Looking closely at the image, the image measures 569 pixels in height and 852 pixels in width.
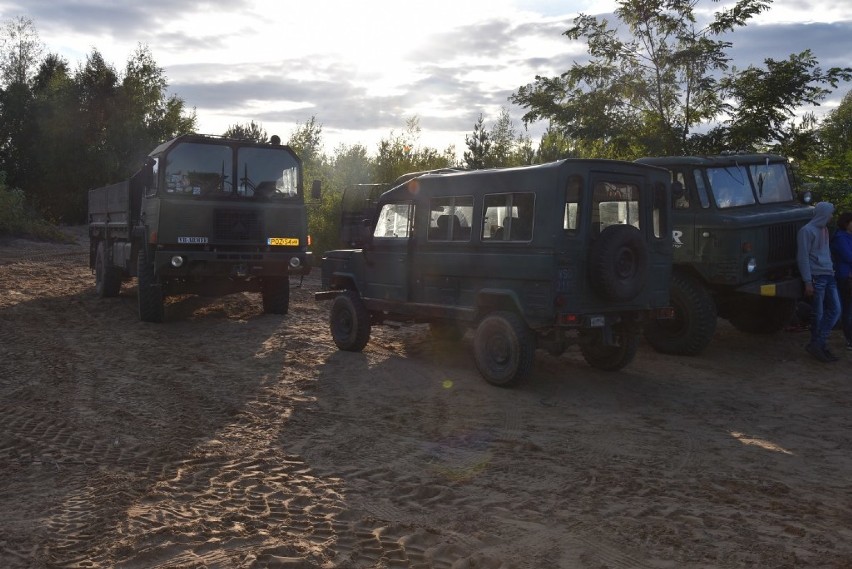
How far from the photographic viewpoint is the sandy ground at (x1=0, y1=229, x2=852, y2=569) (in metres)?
3.92

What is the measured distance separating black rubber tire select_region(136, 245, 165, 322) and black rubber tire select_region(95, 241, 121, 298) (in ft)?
9.33

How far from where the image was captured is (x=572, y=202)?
7422 millimetres

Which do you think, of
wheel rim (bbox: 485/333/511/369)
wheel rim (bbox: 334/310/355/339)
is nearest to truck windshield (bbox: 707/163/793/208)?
wheel rim (bbox: 485/333/511/369)

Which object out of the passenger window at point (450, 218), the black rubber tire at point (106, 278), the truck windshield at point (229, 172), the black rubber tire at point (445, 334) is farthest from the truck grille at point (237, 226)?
the passenger window at point (450, 218)

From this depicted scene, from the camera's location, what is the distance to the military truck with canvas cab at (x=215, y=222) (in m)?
11.3

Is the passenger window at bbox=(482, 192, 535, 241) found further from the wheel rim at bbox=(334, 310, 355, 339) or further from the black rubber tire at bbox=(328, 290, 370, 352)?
the wheel rim at bbox=(334, 310, 355, 339)

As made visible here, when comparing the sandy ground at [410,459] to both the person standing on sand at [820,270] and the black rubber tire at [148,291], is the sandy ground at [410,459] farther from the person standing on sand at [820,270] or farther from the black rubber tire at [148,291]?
the black rubber tire at [148,291]

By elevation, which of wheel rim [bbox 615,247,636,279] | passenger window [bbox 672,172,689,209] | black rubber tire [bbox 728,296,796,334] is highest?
passenger window [bbox 672,172,689,209]

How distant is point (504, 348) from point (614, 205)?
1.81 meters

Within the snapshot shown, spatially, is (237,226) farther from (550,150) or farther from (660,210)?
(550,150)

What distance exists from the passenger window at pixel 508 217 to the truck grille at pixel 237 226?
4.92m

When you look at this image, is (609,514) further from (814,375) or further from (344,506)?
(814,375)

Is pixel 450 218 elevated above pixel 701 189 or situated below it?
below

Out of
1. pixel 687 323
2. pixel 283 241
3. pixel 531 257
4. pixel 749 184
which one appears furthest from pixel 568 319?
pixel 283 241
